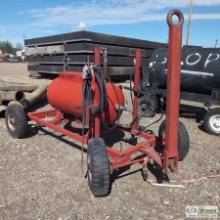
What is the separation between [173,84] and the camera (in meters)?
3.96

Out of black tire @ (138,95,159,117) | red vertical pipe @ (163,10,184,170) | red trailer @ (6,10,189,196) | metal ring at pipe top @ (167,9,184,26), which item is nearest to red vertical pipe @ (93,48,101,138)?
red trailer @ (6,10,189,196)

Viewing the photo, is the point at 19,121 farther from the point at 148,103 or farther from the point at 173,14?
the point at 148,103

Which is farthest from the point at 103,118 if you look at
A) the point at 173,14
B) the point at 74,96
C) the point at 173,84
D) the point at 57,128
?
the point at 173,14

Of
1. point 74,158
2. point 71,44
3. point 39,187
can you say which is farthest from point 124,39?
point 39,187

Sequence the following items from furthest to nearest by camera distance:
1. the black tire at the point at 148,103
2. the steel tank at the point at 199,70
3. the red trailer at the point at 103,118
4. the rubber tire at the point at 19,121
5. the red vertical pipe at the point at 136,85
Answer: the black tire at the point at 148,103, the steel tank at the point at 199,70, the rubber tire at the point at 19,121, the red vertical pipe at the point at 136,85, the red trailer at the point at 103,118

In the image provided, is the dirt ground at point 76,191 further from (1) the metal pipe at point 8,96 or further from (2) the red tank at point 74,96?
(1) the metal pipe at point 8,96

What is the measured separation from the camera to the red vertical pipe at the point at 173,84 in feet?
12.7

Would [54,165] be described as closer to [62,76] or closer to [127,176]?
[127,176]

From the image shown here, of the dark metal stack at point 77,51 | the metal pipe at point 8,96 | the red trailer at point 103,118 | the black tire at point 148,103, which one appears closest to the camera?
the red trailer at point 103,118

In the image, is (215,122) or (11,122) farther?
(215,122)

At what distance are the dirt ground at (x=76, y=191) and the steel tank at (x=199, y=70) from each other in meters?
2.37

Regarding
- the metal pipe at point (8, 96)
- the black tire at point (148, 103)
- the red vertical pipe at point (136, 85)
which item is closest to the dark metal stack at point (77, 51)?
the black tire at point (148, 103)

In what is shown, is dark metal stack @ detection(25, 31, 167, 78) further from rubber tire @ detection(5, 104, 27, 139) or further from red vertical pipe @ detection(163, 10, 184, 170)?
red vertical pipe @ detection(163, 10, 184, 170)

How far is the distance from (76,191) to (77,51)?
9.61 meters
